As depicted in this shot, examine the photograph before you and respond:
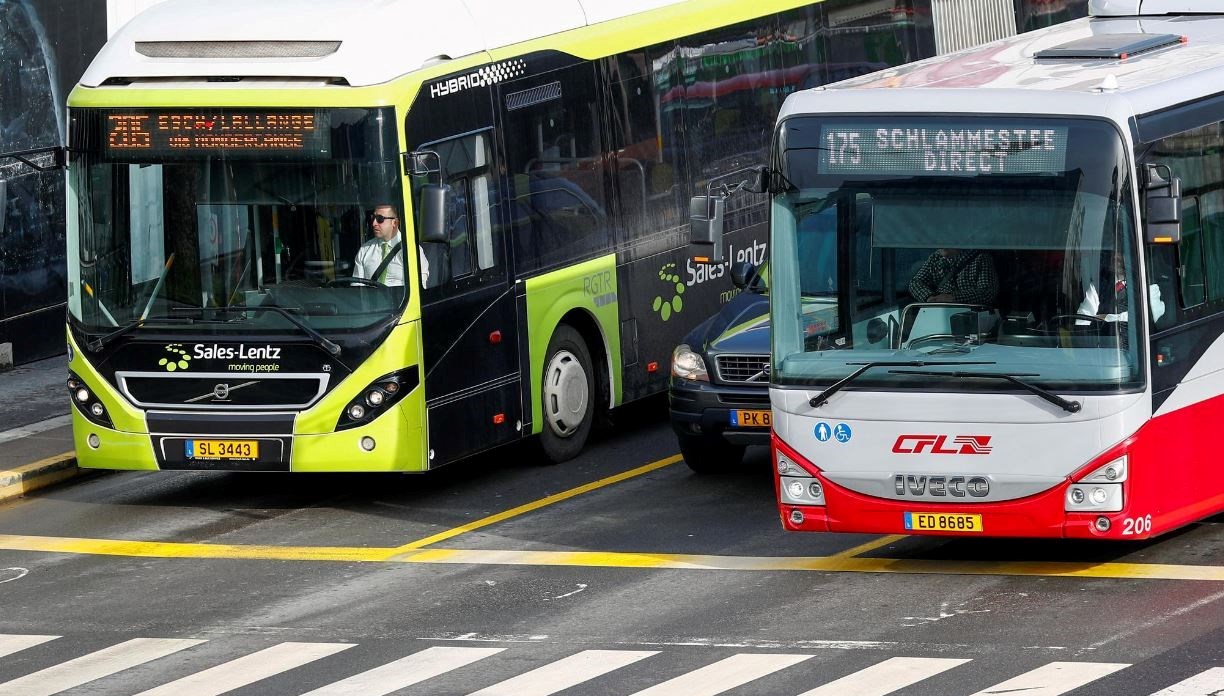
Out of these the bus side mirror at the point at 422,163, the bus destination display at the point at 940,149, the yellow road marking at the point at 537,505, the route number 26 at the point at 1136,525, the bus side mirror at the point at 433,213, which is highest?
the bus destination display at the point at 940,149

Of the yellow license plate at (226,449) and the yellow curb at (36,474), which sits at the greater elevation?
the yellow license plate at (226,449)

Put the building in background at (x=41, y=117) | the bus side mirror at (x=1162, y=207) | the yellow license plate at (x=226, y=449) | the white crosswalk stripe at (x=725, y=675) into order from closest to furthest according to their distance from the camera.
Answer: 1. the white crosswalk stripe at (x=725, y=675)
2. the bus side mirror at (x=1162, y=207)
3. the yellow license plate at (x=226, y=449)
4. the building in background at (x=41, y=117)

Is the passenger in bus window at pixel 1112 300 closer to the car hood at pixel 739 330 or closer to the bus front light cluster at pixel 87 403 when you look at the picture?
the car hood at pixel 739 330

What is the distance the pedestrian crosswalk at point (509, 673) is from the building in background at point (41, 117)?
1107 centimetres

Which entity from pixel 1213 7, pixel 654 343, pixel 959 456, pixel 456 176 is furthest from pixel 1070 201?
pixel 654 343

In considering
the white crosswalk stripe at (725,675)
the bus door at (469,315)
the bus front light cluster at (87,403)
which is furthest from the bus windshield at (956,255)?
the bus front light cluster at (87,403)

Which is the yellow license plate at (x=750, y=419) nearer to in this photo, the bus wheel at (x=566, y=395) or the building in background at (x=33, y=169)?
the bus wheel at (x=566, y=395)

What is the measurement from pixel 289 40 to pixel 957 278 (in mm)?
5455

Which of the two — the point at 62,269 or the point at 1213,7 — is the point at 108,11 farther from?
the point at 1213,7

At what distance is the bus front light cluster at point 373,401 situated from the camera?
50.6 ft

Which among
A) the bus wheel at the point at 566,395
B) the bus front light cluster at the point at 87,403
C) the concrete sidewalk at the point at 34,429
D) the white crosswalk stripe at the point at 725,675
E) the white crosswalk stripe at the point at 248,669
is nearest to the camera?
the white crosswalk stripe at the point at 725,675

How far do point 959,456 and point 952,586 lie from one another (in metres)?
0.80

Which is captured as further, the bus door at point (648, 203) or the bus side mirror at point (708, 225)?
the bus door at point (648, 203)

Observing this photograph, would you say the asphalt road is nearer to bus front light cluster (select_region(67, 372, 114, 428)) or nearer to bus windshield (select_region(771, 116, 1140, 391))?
bus front light cluster (select_region(67, 372, 114, 428))
